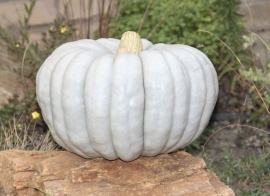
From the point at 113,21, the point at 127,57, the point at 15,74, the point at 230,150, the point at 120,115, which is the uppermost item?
the point at 127,57

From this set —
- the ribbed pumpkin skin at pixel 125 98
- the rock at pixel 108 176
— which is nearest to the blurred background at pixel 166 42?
the rock at pixel 108 176

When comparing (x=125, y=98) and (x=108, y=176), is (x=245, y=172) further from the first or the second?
(x=125, y=98)

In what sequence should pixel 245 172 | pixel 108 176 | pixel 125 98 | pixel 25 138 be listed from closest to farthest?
pixel 125 98
pixel 108 176
pixel 25 138
pixel 245 172

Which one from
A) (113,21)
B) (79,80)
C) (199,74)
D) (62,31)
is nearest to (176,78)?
(199,74)

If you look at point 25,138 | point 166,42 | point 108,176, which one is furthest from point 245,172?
point 25,138

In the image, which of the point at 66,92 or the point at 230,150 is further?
the point at 230,150

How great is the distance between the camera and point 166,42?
5.02 metres

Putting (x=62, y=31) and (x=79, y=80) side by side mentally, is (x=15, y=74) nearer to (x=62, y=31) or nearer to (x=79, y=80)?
(x=62, y=31)

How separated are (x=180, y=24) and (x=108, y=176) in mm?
2083

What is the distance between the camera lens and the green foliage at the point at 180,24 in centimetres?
502

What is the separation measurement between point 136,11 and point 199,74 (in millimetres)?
2064

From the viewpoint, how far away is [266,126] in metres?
5.18

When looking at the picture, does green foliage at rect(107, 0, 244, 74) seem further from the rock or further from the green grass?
the rock

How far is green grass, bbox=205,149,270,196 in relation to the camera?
14.0ft
